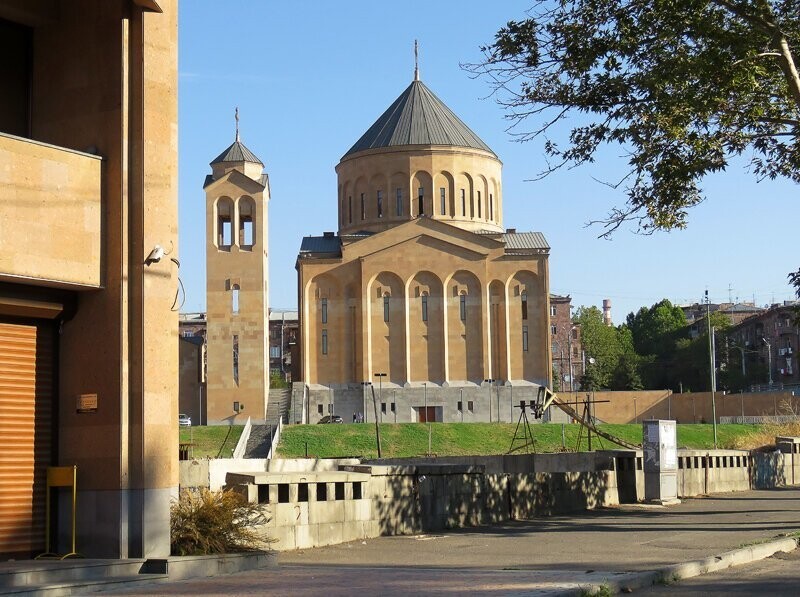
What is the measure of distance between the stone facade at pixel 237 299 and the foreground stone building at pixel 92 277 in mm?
58243

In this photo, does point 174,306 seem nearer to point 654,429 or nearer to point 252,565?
point 252,565

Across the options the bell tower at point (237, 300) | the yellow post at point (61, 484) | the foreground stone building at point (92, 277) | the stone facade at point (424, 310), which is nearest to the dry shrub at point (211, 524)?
the foreground stone building at point (92, 277)

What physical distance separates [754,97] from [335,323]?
58.9 meters

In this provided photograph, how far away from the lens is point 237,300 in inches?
2852

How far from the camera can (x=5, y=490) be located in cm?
1247

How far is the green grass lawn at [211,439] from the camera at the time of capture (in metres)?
57.1

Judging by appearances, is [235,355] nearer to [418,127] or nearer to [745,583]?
[418,127]

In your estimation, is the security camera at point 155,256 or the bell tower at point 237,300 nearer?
the security camera at point 155,256

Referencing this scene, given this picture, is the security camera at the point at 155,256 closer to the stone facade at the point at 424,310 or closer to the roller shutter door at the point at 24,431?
the roller shutter door at the point at 24,431

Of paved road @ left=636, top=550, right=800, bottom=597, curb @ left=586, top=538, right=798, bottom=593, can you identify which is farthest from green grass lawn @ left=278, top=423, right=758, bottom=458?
paved road @ left=636, top=550, right=800, bottom=597

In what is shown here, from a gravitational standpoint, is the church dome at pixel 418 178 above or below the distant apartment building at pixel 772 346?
above

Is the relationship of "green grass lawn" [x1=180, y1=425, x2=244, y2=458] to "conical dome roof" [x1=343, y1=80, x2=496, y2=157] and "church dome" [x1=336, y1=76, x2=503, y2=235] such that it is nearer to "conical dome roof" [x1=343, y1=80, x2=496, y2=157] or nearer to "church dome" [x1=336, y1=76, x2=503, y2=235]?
"church dome" [x1=336, y1=76, x2=503, y2=235]

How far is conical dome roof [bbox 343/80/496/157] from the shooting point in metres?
84.0

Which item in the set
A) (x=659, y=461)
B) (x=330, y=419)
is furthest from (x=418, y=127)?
(x=659, y=461)
